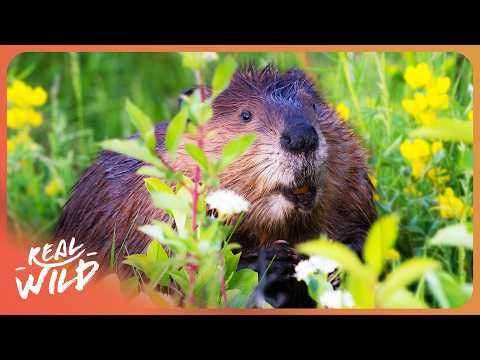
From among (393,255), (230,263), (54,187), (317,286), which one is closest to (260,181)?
(230,263)

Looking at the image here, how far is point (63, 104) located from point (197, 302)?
1.62 metres

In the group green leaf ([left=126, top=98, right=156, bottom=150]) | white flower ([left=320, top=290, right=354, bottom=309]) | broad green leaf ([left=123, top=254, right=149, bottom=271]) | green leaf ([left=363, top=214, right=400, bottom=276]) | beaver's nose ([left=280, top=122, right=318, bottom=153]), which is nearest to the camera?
green leaf ([left=363, top=214, right=400, bottom=276])

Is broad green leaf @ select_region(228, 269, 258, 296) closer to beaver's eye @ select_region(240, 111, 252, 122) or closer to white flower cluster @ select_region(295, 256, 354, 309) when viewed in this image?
white flower cluster @ select_region(295, 256, 354, 309)

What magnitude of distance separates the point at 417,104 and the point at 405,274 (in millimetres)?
1043

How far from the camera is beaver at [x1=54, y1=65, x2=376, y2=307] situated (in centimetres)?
183

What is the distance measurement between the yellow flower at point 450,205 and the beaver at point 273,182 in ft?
0.50

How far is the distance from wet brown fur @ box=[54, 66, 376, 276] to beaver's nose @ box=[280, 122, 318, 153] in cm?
2

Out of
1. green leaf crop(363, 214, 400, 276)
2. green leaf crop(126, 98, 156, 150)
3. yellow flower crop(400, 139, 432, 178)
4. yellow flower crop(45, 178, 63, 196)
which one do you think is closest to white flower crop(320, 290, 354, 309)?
green leaf crop(363, 214, 400, 276)

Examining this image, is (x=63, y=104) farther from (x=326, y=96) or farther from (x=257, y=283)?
(x=257, y=283)

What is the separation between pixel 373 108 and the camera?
2314mm

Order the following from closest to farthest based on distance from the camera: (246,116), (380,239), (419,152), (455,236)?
(380,239) < (455,236) < (246,116) < (419,152)

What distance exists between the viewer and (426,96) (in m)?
2.27

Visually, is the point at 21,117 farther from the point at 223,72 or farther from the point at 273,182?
the point at 223,72

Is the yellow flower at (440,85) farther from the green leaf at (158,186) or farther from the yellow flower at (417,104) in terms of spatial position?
the green leaf at (158,186)
